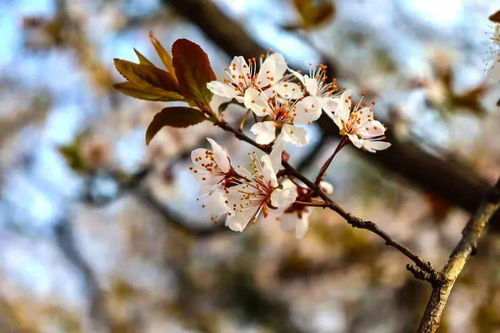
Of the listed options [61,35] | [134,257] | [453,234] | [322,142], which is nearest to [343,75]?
[322,142]

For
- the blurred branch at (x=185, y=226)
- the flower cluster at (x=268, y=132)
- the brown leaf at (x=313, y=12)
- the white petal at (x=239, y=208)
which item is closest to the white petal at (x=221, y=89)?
the flower cluster at (x=268, y=132)

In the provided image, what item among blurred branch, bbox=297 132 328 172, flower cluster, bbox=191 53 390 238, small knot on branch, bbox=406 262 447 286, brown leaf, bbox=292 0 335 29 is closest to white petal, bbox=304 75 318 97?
flower cluster, bbox=191 53 390 238

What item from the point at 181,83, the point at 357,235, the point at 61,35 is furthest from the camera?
the point at 357,235

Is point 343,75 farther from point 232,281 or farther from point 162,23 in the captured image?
point 232,281

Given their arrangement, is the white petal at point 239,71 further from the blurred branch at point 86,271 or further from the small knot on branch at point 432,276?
the blurred branch at point 86,271

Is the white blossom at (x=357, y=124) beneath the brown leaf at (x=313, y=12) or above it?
beneath
